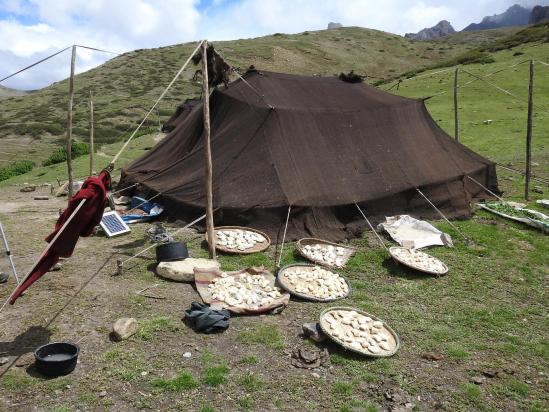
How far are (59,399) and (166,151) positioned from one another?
8.46 metres

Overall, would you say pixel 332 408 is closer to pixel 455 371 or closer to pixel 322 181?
pixel 455 371

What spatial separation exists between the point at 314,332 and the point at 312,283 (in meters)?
1.54

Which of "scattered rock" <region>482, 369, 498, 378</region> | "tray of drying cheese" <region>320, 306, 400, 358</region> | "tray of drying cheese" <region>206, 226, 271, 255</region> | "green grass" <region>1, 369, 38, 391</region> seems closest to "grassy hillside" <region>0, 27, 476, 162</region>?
"tray of drying cheese" <region>206, 226, 271, 255</region>

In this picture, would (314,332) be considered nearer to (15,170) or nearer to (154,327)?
(154,327)

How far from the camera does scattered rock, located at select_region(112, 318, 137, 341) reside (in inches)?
227

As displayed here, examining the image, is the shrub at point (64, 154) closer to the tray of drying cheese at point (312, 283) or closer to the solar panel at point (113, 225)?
the solar panel at point (113, 225)

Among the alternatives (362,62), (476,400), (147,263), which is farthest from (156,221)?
(362,62)

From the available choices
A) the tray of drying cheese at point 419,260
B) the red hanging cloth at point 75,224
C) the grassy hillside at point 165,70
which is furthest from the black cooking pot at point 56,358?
the grassy hillside at point 165,70

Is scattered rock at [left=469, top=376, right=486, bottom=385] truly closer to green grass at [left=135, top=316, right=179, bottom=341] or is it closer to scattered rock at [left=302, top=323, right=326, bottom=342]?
scattered rock at [left=302, top=323, right=326, bottom=342]

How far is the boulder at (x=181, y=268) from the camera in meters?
7.52

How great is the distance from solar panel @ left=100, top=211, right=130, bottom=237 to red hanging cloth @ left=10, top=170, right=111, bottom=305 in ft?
11.9

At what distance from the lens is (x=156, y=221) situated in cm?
1051

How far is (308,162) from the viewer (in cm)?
1016

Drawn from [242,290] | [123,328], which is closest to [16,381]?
[123,328]
